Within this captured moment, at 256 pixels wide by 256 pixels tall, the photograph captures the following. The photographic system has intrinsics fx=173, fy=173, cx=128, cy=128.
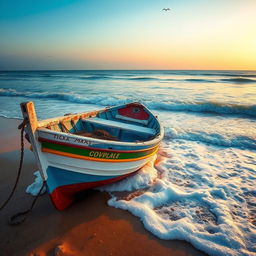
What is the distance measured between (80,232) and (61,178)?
1057 millimetres

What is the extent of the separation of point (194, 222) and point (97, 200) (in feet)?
7.10

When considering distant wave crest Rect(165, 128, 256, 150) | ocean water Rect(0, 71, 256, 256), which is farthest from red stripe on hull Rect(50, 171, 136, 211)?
distant wave crest Rect(165, 128, 256, 150)

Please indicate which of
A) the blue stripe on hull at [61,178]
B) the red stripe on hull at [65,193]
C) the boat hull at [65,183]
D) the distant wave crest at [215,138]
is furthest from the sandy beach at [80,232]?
the distant wave crest at [215,138]

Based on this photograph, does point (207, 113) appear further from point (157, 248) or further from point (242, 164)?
point (157, 248)

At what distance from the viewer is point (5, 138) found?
24.2 feet

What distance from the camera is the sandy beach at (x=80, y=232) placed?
2.91 meters

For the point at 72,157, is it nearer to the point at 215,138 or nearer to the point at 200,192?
the point at 200,192

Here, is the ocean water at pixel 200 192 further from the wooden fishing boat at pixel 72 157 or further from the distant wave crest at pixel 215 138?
the wooden fishing boat at pixel 72 157

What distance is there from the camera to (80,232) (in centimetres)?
323

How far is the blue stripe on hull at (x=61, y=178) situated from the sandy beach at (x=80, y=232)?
735 mm

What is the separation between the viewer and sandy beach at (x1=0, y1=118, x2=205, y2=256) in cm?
291

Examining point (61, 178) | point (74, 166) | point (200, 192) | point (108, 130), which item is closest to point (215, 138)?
point (200, 192)

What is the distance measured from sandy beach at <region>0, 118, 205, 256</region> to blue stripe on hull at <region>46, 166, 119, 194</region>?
735 millimetres

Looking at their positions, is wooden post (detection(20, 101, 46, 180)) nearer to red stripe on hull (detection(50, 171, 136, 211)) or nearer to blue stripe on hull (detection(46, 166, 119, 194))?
blue stripe on hull (detection(46, 166, 119, 194))
